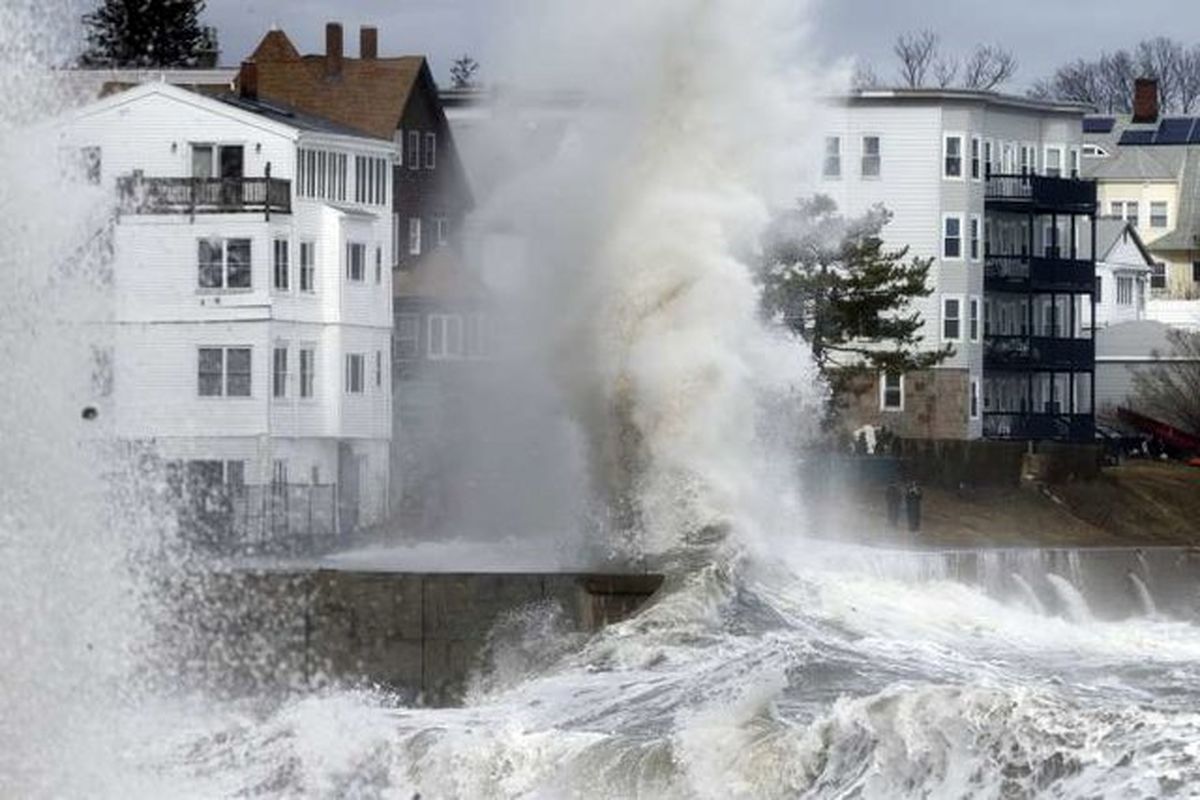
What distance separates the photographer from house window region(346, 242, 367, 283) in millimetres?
60406

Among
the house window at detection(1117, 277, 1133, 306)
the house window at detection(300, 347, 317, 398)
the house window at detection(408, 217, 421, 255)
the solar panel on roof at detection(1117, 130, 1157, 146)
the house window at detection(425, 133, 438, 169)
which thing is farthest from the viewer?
the solar panel on roof at detection(1117, 130, 1157, 146)

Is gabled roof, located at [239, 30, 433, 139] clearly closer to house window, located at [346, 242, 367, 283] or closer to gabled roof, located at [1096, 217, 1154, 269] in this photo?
house window, located at [346, 242, 367, 283]

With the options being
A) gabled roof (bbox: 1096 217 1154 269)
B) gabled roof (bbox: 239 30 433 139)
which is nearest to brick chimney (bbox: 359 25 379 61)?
gabled roof (bbox: 239 30 433 139)

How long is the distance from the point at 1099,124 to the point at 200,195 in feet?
202

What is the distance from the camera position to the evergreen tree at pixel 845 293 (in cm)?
6450

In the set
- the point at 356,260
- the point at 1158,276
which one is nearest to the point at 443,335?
the point at 356,260

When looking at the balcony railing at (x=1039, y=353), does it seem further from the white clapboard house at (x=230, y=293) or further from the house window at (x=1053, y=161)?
the white clapboard house at (x=230, y=293)

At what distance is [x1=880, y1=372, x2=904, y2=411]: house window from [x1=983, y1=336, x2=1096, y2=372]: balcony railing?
11.7 ft

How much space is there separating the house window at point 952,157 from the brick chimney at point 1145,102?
38096 millimetres

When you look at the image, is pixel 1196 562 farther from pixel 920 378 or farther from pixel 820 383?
pixel 920 378

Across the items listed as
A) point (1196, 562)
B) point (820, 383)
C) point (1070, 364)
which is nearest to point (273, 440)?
point (820, 383)

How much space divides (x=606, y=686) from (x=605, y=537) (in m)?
7.17

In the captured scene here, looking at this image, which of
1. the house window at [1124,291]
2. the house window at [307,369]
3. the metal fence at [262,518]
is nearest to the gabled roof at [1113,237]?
the house window at [1124,291]

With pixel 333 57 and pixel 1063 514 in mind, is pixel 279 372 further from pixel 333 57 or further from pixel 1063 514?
pixel 1063 514
